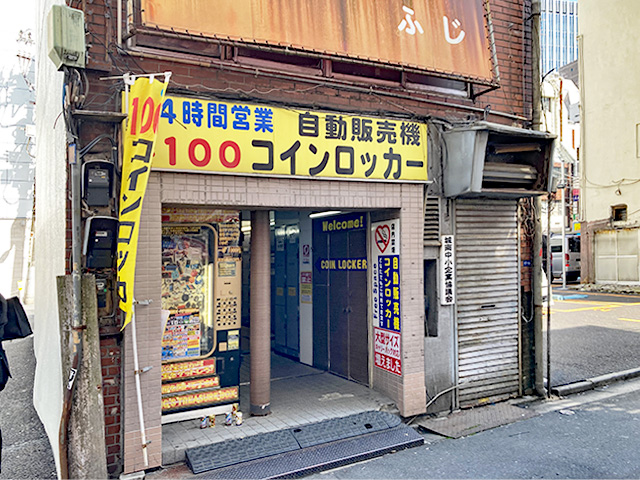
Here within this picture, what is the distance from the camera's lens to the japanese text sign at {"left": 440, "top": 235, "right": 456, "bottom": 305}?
7.11 metres

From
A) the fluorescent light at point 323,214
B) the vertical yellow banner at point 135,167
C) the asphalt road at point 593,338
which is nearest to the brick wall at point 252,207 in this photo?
the vertical yellow banner at point 135,167

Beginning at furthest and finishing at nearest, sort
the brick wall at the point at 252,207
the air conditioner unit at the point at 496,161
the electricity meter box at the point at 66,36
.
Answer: the air conditioner unit at the point at 496,161, the brick wall at the point at 252,207, the electricity meter box at the point at 66,36

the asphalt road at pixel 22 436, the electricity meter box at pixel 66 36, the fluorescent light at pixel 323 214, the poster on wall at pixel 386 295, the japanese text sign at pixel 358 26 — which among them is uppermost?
the japanese text sign at pixel 358 26

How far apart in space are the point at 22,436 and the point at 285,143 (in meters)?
5.29

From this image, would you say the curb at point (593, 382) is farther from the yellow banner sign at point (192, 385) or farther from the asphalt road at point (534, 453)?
the yellow banner sign at point (192, 385)

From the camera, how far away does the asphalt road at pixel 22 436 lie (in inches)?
221

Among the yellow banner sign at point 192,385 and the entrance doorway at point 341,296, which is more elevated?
the entrance doorway at point 341,296

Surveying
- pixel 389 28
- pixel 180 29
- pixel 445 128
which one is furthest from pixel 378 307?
pixel 180 29

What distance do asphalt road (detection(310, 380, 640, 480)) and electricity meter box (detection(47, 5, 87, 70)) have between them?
16.1 ft

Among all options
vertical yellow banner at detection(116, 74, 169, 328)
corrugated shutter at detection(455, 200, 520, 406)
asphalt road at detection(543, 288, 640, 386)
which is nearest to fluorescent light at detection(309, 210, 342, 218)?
corrugated shutter at detection(455, 200, 520, 406)

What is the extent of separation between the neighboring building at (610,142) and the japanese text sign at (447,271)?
18.3m

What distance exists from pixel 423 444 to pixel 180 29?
18.5 ft

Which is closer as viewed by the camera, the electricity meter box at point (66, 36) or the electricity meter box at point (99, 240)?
the electricity meter box at point (66, 36)

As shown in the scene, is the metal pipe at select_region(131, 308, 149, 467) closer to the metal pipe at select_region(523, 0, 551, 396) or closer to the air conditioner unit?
the air conditioner unit
